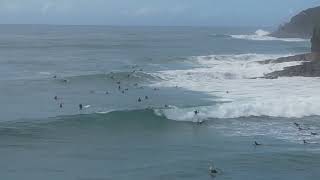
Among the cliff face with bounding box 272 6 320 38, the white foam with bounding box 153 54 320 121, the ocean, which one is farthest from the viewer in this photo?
the cliff face with bounding box 272 6 320 38

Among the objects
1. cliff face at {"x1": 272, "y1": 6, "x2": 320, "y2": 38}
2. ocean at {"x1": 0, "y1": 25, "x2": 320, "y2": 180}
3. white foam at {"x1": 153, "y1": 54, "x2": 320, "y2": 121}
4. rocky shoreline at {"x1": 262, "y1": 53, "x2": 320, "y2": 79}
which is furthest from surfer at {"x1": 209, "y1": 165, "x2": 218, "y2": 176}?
cliff face at {"x1": 272, "y1": 6, "x2": 320, "y2": 38}

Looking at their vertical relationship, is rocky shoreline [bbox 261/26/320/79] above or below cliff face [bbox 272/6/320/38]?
below

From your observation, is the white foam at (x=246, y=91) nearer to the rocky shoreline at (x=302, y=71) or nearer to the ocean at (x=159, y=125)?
the ocean at (x=159, y=125)

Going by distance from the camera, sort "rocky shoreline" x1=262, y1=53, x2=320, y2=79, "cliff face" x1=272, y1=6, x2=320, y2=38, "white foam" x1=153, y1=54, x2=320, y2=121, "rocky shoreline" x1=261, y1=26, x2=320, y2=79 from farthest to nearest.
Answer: "cliff face" x1=272, y1=6, x2=320, y2=38
"rocky shoreline" x1=261, y1=26, x2=320, y2=79
"rocky shoreline" x1=262, y1=53, x2=320, y2=79
"white foam" x1=153, y1=54, x2=320, y2=121

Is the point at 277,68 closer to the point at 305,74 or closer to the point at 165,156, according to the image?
the point at 305,74

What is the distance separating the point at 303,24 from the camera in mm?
144250

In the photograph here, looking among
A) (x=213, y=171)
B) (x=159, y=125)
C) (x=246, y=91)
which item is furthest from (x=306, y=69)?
(x=213, y=171)

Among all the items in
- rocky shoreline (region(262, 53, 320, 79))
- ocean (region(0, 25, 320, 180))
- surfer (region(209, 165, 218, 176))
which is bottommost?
surfer (region(209, 165, 218, 176))

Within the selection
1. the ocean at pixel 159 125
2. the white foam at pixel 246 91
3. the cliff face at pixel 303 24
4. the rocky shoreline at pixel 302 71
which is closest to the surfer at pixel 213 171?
the ocean at pixel 159 125

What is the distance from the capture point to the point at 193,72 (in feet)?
218

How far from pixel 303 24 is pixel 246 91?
3859 inches

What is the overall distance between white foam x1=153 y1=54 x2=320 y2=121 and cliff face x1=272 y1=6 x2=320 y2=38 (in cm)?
6708

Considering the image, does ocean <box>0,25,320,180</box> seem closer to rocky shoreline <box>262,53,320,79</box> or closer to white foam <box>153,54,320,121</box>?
white foam <box>153,54,320,121</box>

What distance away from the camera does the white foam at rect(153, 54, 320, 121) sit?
4098 centimetres
